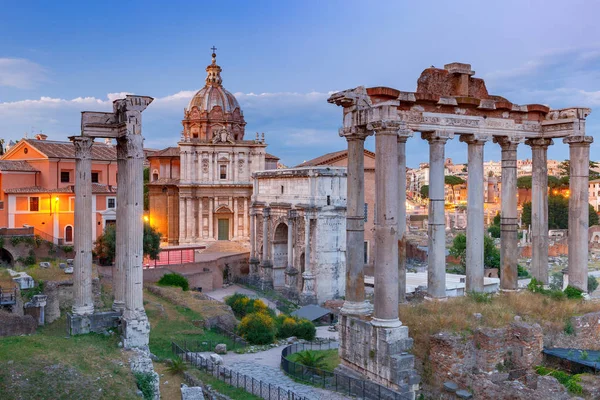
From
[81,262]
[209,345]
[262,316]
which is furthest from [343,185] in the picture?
[81,262]

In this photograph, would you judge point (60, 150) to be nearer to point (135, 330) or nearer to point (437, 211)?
point (135, 330)

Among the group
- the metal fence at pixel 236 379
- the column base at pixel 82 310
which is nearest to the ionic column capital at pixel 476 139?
the metal fence at pixel 236 379

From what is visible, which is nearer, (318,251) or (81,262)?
(81,262)

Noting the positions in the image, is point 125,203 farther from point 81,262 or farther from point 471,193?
point 471,193

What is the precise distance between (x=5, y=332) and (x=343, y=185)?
23226 millimetres

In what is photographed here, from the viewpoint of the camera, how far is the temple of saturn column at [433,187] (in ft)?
45.8

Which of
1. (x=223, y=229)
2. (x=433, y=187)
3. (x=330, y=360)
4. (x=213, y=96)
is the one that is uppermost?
(x=213, y=96)

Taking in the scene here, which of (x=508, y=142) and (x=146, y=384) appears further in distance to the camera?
(x=508, y=142)

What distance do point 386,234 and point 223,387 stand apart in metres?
6.11

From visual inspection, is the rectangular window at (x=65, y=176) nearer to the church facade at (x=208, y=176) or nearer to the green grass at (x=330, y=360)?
the church facade at (x=208, y=176)

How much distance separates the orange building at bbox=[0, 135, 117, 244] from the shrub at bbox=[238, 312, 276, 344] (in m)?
17.5

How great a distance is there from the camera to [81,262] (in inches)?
691

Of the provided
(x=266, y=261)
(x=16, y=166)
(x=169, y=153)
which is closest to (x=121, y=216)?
(x=266, y=261)

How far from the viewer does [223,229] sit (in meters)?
50.0
